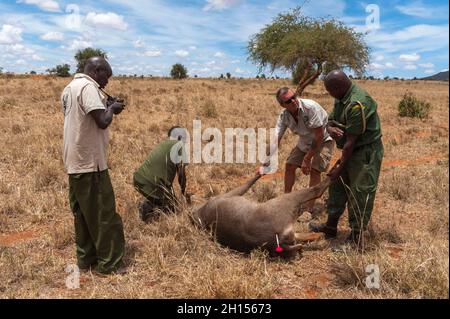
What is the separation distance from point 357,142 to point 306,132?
1.05m

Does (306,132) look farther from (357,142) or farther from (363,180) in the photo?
(363,180)

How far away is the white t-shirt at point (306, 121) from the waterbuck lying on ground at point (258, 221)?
2.92 ft

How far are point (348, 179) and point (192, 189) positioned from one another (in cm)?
299

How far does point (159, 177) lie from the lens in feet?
17.4

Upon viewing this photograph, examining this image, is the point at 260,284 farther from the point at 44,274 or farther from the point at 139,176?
the point at 139,176

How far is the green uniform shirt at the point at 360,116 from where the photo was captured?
4121mm

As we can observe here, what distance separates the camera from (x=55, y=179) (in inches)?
267

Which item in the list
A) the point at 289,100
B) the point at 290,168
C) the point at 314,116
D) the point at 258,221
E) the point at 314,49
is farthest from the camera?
the point at 314,49

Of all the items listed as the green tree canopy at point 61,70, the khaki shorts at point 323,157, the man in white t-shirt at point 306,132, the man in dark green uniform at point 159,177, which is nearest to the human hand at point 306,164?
the man in white t-shirt at point 306,132

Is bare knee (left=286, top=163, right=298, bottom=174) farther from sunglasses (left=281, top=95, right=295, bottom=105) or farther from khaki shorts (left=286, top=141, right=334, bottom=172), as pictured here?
sunglasses (left=281, top=95, right=295, bottom=105)

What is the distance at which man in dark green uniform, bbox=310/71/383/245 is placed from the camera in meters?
4.16

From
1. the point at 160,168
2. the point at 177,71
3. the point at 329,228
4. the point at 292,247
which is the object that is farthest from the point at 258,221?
the point at 177,71

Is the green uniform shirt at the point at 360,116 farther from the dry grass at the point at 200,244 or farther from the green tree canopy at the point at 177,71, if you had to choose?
the green tree canopy at the point at 177,71
